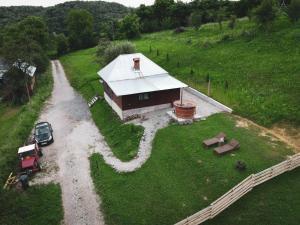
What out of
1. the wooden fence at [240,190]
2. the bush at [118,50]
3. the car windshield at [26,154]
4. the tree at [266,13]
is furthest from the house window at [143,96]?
the tree at [266,13]

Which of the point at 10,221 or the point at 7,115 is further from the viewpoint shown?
the point at 7,115

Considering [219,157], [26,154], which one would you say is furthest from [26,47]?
[219,157]

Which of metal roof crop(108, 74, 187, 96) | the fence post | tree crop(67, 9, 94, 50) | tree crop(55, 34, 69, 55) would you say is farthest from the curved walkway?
tree crop(67, 9, 94, 50)

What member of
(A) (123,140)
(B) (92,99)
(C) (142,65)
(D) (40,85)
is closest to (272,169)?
(A) (123,140)

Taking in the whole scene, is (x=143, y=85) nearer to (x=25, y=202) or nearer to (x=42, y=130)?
(x=42, y=130)

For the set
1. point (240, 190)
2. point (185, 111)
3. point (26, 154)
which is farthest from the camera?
point (185, 111)

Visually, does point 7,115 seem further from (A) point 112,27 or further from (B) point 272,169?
(A) point 112,27
